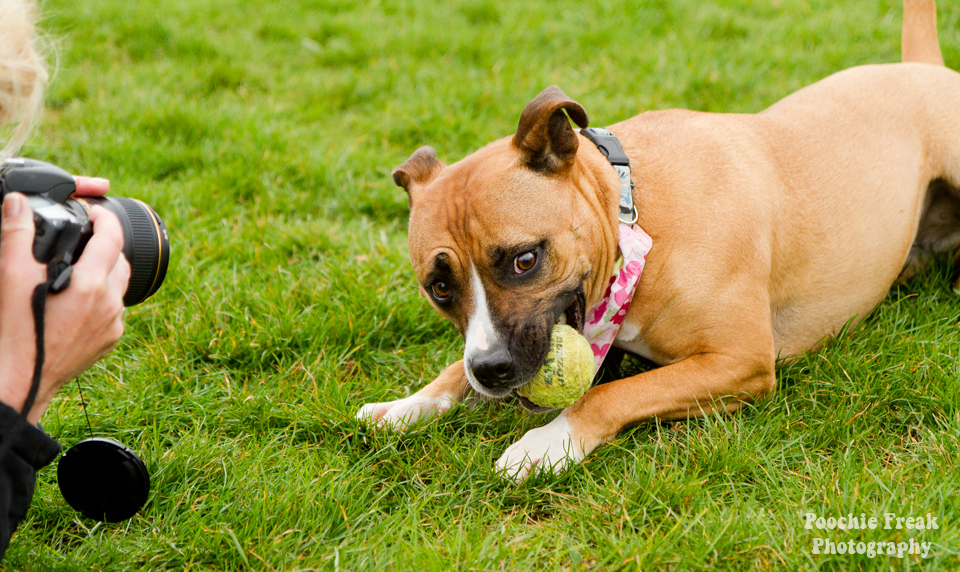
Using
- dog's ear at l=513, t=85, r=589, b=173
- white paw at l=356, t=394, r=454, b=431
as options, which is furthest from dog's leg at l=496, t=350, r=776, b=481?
dog's ear at l=513, t=85, r=589, b=173

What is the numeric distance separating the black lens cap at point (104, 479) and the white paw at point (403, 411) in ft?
3.18

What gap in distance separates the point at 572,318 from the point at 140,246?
180cm

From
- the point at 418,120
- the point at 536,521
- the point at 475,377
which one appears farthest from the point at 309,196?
the point at 536,521

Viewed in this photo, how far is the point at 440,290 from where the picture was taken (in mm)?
3412

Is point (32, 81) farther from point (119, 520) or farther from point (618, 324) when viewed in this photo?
point (618, 324)

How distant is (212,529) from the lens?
2.89 m

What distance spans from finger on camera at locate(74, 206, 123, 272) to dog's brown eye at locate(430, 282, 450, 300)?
1284 mm

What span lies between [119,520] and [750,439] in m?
2.52

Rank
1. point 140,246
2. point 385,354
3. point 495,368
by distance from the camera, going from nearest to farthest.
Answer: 1. point 140,246
2. point 495,368
3. point 385,354

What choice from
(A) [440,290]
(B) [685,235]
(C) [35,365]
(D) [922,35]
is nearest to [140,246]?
(C) [35,365]

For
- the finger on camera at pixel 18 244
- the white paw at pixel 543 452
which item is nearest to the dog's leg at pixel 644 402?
the white paw at pixel 543 452

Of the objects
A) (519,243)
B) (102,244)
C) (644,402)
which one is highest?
(102,244)

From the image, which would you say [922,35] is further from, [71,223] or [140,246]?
[71,223]

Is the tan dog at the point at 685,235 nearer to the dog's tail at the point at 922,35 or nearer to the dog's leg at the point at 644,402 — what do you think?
the dog's leg at the point at 644,402
